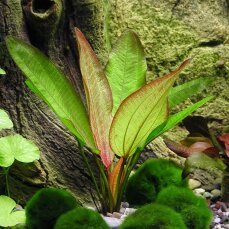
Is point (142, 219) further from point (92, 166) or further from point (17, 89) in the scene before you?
point (17, 89)

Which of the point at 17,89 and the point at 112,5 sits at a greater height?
the point at 112,5

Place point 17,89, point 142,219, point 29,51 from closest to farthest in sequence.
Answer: point 142,219 → point 29,51 → point 17,89

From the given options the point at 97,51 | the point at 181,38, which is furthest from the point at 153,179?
the point at 181,38

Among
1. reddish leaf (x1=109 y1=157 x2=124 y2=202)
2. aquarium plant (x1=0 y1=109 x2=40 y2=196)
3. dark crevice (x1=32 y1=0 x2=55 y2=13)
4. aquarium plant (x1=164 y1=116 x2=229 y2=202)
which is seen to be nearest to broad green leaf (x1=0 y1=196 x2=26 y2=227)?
aquarium plant (x1=0 y1=109 x2=40 y2=196)

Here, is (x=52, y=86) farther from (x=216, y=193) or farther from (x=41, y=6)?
(x=216, y=193)

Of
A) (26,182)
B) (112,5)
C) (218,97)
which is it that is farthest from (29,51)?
(218,97)

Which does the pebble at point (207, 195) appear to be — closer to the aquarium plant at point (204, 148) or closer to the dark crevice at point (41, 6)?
the aquarium plant at point (204, 148)

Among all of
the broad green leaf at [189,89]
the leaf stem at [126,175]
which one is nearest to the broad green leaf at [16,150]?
the leaf stem at [126,175]
